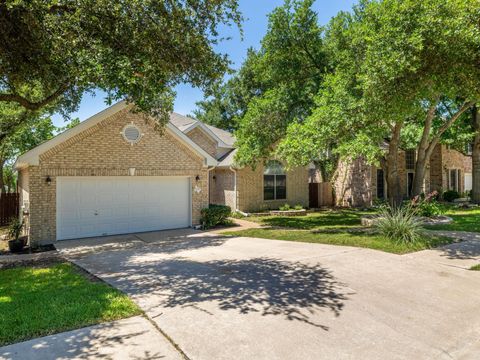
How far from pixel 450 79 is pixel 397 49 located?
6.71 feet

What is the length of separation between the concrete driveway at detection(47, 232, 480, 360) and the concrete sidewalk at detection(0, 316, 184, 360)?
262mm

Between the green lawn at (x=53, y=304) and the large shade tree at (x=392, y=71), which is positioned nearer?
the green lawn at (x=53, y=304)

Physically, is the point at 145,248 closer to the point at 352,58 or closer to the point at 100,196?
the point at 100,196

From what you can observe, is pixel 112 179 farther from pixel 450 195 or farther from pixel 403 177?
pixel 450 195

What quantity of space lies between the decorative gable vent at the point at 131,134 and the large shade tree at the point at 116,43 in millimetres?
3344

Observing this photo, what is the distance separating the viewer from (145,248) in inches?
430

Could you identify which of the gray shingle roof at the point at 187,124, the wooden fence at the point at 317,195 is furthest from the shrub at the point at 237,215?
the wooden fence at the point at 317,195

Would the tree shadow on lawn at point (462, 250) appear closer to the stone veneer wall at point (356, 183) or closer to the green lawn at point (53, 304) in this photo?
the green lawn at point (53, 304)

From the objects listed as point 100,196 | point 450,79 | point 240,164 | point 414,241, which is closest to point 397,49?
point 450,79

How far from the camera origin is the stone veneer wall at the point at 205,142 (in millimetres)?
22016

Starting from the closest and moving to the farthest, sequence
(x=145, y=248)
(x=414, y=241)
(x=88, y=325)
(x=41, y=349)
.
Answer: (x=41, y=349) → (x=88, y=325) → (x=414, y=241) → (x=145, y=248)

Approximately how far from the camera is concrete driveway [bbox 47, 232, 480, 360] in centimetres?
434

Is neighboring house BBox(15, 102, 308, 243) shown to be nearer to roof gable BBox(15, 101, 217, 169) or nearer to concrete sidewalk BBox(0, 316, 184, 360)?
roof gable BBox(15, 101, 217, 169)

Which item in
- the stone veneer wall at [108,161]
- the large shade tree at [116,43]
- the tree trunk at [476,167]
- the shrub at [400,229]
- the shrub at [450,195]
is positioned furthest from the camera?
the shrub at [450,195]
